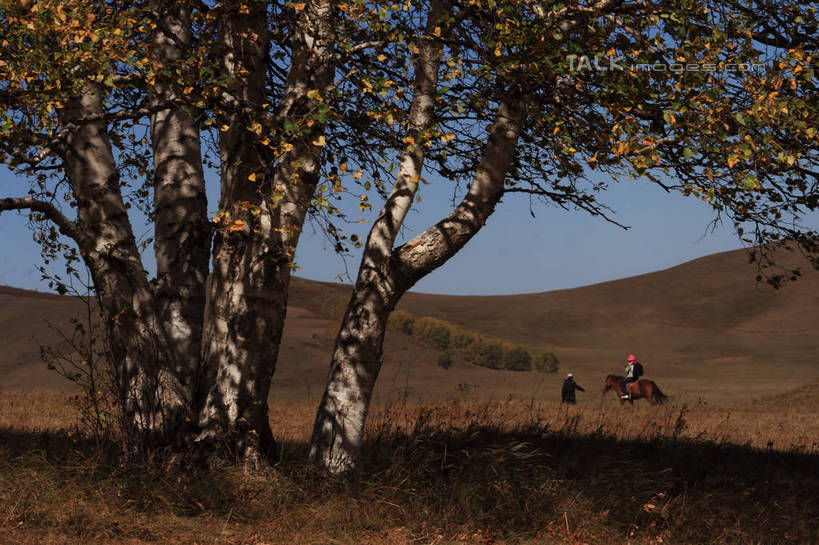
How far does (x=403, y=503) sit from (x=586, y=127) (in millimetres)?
5220

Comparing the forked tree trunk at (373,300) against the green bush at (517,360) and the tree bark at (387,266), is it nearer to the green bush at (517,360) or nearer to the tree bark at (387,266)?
the tree bark at (387,266)

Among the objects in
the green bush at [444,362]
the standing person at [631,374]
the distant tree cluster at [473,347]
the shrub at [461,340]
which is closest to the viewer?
the standing person at [631,374]

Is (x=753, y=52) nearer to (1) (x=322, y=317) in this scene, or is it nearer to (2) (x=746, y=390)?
(2) (x=746, y=390)

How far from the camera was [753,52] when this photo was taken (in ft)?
24.5

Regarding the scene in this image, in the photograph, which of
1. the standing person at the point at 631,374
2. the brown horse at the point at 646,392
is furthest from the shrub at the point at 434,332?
the standing person at the point at 631,374

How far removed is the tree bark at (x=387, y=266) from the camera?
788 cm

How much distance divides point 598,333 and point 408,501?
288ft

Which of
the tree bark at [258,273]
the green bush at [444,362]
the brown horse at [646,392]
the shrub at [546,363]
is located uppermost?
the tree bark at [258,273]

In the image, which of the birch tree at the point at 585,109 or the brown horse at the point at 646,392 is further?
the brown horse at the point at 646,392

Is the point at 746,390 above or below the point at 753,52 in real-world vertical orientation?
below

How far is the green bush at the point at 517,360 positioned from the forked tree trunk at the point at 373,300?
2297 inches

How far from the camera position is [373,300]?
798cm

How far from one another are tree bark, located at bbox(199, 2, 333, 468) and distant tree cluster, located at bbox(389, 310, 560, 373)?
188 ft

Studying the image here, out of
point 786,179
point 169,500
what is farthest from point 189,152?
point 786,179
